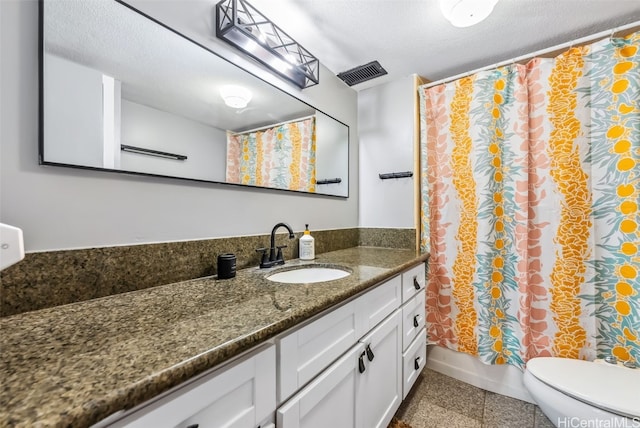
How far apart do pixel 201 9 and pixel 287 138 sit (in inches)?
25.6

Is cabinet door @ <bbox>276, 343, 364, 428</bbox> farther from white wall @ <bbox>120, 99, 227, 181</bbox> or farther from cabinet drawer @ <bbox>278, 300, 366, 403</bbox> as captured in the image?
white wall @ <bbox>120, 99, 227, 181</bbox>

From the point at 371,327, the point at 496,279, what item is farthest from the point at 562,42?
the point at 371,327

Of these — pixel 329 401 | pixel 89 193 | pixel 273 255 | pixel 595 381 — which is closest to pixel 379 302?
pixel 329 401

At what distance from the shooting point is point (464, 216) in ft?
5.54

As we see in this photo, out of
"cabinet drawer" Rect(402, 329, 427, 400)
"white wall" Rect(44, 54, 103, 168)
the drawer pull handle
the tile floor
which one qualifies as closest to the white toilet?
the tile floor

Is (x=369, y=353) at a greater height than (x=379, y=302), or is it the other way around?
(x=379, y=302)

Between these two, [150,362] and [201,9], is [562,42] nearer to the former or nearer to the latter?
[201,9]

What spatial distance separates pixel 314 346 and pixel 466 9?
136 centimetres

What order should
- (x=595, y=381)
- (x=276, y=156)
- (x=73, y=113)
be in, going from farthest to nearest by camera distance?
(x=276, y=156) → (x=595, y=381) → (x=73, y=113)

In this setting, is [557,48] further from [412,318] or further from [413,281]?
[412,318]

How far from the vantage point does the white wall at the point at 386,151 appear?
1898 mm

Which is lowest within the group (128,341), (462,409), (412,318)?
(462,409)

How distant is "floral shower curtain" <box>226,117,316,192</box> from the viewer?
1.19 metres

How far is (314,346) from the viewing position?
763 mm
